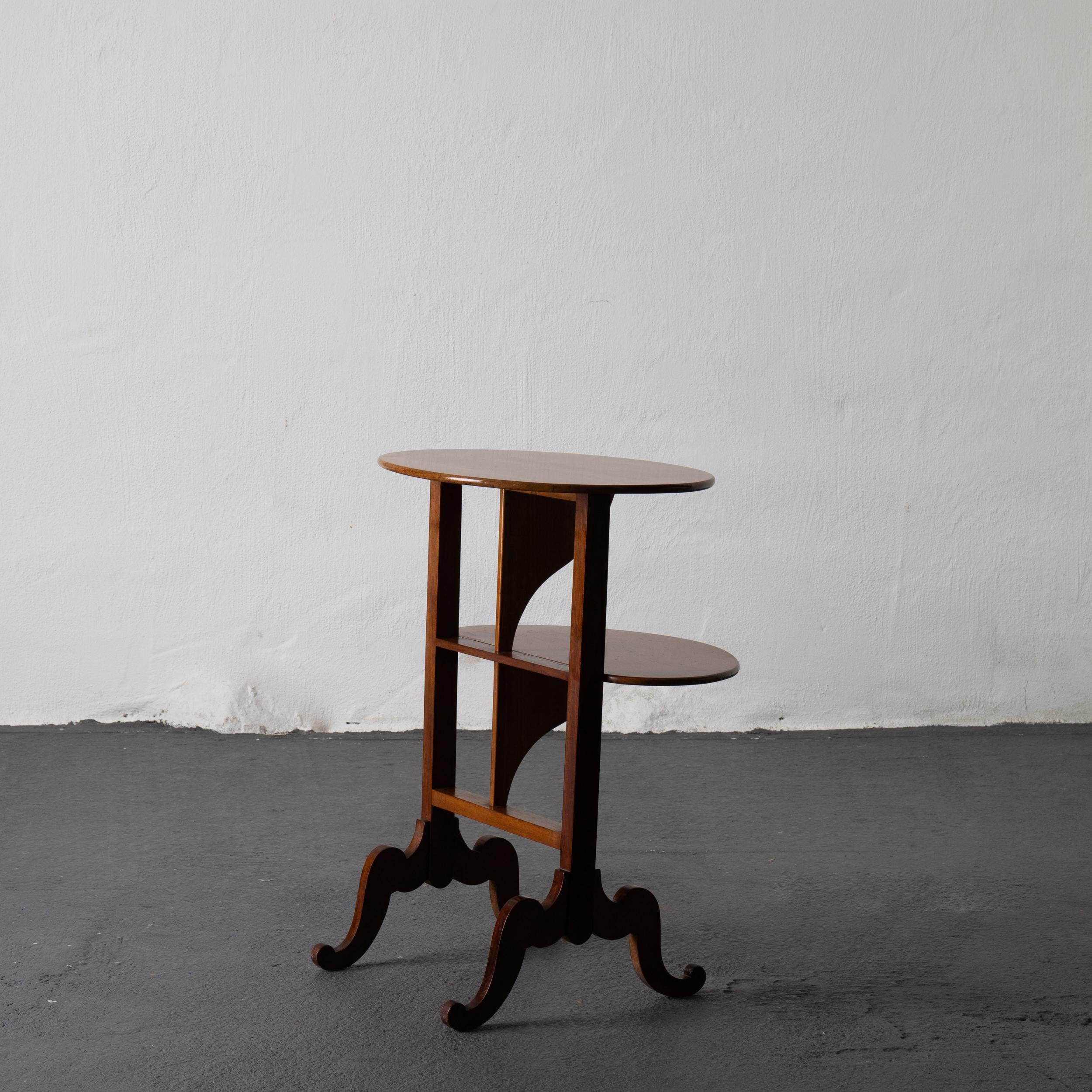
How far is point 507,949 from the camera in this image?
7.02 ft

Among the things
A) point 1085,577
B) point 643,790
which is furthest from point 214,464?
point 1085,577

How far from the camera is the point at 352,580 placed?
3.95m

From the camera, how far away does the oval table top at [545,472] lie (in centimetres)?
200

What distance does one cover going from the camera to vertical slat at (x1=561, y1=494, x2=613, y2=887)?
82.4 inches

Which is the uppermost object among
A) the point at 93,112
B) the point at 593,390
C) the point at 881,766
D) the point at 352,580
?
the point at 93,112

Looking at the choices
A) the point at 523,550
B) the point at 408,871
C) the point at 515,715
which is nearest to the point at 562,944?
the point at 408,871

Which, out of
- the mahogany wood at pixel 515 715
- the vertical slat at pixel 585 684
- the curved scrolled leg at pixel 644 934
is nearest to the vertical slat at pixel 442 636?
the mahogany wood at pixel 515 715

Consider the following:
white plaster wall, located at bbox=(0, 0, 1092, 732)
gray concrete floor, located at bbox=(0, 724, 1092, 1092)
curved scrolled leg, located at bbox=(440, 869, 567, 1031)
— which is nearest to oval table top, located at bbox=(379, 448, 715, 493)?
curved scrolled leg, located at bbox=(440, 869, 567, 1031)

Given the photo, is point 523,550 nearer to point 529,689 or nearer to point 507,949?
point 529,689

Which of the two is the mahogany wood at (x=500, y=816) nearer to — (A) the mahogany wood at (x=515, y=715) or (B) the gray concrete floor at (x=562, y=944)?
(A) the mahogany wood at (x=515, y=715)

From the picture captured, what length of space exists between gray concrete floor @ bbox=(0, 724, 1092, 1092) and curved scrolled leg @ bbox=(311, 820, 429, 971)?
0.04 metres

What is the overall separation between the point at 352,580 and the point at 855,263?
188 cm

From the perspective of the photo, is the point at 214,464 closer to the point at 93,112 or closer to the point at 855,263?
the point at 93,112

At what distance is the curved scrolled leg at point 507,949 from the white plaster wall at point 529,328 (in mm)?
1858
